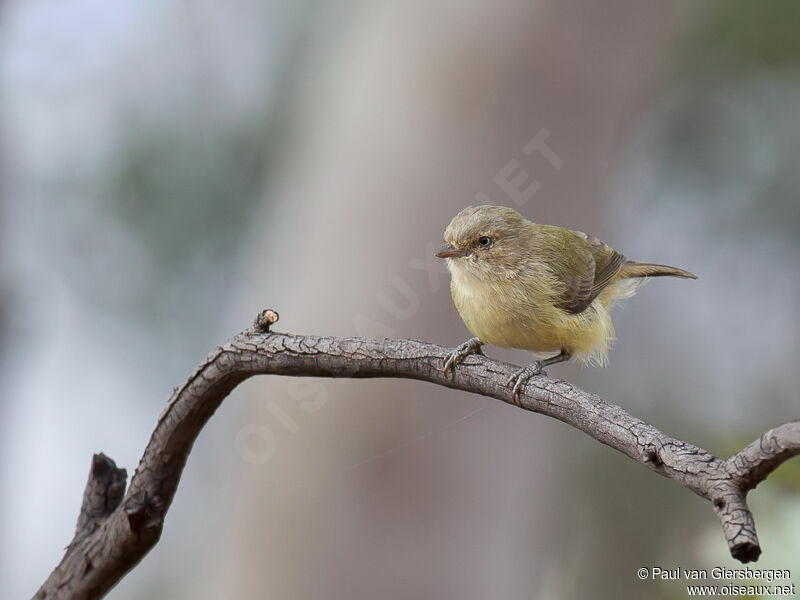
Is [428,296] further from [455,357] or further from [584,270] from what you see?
[455,357]

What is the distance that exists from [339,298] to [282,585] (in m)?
1.65

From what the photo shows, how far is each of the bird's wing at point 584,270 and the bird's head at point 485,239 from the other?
0.16 m

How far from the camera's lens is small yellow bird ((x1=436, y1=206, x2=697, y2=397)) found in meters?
1.99

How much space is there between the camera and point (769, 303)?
4.70 metres

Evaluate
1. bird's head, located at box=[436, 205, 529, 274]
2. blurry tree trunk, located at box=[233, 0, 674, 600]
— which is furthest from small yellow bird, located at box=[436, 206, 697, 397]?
blurry tree trunk, located at box=[233, 0, 674, 600]

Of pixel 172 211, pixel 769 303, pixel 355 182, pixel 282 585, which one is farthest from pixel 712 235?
pixel 172 211

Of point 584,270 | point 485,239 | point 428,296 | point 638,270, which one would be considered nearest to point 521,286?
point 485,239

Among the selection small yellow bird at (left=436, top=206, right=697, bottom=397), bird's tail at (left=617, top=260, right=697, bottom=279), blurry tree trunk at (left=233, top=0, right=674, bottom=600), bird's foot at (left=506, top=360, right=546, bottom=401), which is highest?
blurry tree trunk at (left=233, top=0, right=674, bottom=600)

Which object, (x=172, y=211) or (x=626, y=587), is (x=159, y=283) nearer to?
(x=172, y=211)

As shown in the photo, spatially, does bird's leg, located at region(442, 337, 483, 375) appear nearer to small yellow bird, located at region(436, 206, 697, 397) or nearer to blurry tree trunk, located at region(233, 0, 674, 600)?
small yellow bird, located at region(436, 206, 697, 397)

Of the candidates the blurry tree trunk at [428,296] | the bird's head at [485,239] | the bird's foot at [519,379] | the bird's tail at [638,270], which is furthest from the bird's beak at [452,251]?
the blurry tree trunk at [428,296]

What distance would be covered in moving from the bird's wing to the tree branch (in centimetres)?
46

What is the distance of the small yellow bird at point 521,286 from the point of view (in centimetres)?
199

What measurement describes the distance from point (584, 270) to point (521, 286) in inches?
10.6
